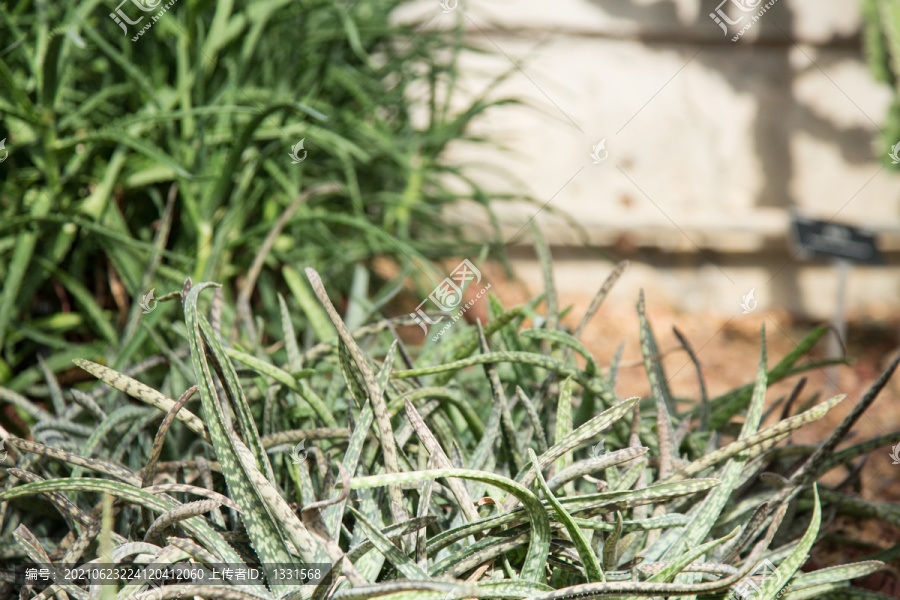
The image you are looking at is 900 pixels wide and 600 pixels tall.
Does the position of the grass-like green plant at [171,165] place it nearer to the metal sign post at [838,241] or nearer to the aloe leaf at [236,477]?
the aloe leaf at [236,477]

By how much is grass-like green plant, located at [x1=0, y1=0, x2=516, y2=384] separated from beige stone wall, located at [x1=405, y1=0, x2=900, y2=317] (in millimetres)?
1219

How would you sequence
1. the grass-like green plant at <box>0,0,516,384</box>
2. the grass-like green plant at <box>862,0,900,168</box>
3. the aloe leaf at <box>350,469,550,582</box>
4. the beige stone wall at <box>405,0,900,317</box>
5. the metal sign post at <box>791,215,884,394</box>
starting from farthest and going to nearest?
the beige stone wall at <box>405,0,900,317</box> → the grass-like green plant at <box>862,0,900,168</box> → the metal sign post at <box>791,215,884,394</box> → the grass-like green plant at <box>0,0,516,384</box> → the aloe leaf at <box>350,469,550,582</box>

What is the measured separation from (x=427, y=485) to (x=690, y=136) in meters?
2.40

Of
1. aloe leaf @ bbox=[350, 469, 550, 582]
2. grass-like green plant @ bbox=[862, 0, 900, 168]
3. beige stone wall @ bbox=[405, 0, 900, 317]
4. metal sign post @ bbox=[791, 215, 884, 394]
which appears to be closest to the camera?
aloe leaf @ bbox=[350, 469, 550, 582]

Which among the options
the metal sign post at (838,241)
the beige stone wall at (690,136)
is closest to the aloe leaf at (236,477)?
the metal sign post at (838,241)

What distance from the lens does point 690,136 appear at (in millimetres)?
2609

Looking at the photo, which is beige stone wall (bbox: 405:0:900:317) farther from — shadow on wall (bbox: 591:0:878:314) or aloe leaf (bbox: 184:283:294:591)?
aloe leaf (bbox: 184:283:294:591)

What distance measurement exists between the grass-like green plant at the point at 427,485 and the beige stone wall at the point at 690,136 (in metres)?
1.83

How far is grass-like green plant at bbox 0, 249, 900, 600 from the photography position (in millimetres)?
509

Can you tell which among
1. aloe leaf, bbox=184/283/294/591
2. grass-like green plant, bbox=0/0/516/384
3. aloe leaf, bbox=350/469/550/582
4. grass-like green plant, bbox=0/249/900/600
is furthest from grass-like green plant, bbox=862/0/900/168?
aloe leaf, bbox=184/283/294/591

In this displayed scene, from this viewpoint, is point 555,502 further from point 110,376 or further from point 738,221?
point 738,221

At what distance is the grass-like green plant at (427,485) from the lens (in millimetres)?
509

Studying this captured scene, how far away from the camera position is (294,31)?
1337mm

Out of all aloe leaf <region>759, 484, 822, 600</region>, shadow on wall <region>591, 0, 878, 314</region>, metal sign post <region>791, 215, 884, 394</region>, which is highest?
shadow on wall <region>591, 0, 878, 314</region>
